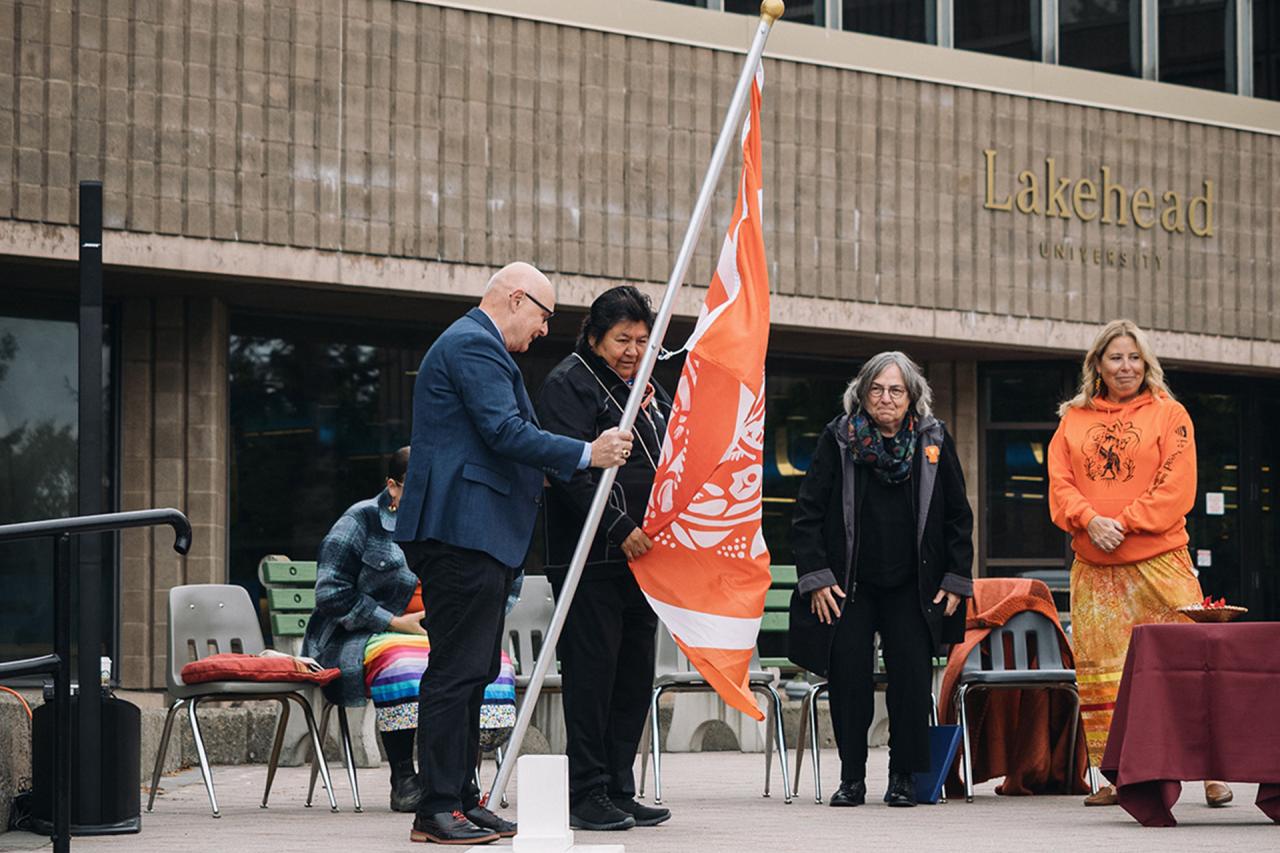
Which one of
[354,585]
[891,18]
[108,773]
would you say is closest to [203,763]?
[354,585]

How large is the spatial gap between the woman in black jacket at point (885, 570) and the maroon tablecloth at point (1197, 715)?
3.26ft

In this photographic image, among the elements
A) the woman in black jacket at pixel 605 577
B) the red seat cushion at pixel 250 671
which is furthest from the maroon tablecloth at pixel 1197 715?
the red seat cushion at pixel 250 671

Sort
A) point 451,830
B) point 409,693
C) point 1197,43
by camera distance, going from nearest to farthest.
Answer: point 451,830, point 409,693, point 1197,43

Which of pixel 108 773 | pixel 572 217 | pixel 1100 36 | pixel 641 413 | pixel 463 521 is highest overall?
pixel 1100 36

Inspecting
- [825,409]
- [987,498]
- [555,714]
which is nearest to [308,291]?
[555,714]

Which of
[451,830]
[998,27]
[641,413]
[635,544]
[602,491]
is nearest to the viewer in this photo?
[451,830]

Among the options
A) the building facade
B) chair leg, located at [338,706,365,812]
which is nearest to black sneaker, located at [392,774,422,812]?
chair leg, located at [338,706,365,812]

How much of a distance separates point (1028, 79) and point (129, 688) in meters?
8.52

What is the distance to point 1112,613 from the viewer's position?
9.28 m

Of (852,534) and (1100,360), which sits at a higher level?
(1100,360)

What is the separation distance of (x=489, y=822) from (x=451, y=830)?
0.84 feet

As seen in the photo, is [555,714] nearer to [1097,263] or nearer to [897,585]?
[897,585]

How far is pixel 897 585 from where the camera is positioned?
9227 mm

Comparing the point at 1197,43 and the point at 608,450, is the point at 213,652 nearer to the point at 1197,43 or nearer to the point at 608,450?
the point at 608,450
